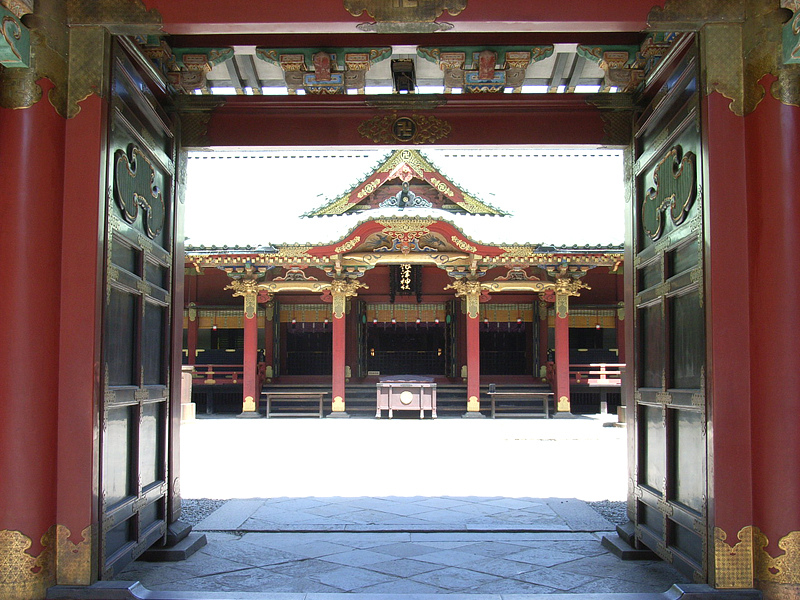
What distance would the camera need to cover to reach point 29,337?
3312 millimetres

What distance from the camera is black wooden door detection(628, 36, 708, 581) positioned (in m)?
3.59

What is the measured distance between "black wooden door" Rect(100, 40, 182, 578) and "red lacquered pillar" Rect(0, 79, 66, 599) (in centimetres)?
24

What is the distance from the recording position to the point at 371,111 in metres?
5.11

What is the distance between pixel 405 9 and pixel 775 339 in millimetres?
2468

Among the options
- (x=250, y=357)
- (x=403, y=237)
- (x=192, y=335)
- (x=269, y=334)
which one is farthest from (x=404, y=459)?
(x=192, y=335)

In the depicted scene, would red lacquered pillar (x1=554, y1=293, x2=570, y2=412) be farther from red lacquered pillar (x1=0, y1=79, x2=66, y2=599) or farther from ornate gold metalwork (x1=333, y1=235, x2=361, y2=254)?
red lacquered pillar (x1=0, y1=79, x2=66, y2=599)

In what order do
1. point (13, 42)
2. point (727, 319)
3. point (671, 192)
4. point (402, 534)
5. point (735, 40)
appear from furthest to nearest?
point (402, 534), point (671, 192), point (735, 40), point (727, 319), point (13, 42)

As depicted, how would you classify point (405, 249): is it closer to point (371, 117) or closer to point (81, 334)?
point (371, 117)

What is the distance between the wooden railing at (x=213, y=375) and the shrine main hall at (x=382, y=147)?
13.5 metres

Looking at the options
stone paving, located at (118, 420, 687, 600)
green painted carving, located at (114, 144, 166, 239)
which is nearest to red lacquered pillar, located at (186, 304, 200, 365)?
stone paving, located at (118, 420, 687, 600)

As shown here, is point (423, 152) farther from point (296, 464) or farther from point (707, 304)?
point (707, 304)

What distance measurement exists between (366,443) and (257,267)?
287 inches

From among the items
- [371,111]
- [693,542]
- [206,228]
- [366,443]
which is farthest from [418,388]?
[693,542]

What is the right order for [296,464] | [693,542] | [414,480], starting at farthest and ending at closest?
1. [296,464]
2. [414,480]
3. [693,542]
